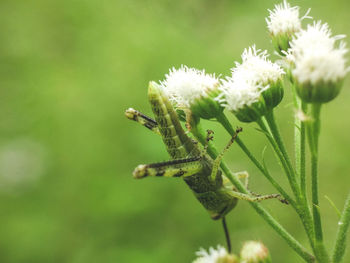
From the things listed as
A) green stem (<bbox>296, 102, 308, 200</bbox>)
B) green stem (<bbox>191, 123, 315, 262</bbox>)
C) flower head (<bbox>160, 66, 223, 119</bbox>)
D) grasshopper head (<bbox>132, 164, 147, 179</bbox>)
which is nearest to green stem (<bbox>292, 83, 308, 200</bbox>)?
green stem (<bbox>296, 102, 308, 200</bbox>)

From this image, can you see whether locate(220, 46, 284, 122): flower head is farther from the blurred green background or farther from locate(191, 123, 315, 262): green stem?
the blurred green background

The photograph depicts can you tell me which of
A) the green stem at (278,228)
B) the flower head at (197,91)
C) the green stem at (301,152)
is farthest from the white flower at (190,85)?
the green stem at (301,152)

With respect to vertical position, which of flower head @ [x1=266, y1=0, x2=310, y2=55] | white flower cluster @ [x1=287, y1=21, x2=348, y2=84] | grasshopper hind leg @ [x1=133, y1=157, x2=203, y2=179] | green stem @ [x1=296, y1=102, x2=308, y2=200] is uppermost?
flower head @ [x1=266, y1=0, x2=310, y2=55]

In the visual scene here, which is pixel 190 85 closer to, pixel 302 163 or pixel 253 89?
pixel 253 89

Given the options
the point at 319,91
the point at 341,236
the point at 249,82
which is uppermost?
the point at 249,82

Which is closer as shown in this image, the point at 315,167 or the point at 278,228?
the point at 315,167

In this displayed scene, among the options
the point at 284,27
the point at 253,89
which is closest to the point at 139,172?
the point at 253,89
